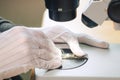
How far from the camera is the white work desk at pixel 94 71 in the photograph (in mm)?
773

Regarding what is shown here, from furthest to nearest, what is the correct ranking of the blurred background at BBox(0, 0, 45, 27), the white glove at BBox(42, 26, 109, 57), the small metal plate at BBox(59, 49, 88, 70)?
1. the blurred background at BBox(0, 0, 45, 27)
2. the white glove at BBox(42, 26, 109, 57)
3. the small metal plate at BBox(59, 49, 88, 70)

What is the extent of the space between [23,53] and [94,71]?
0.21 metres

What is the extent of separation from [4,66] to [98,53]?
0.32m

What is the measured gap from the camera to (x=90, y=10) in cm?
77

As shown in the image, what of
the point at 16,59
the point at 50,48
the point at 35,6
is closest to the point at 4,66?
the point at 16,59

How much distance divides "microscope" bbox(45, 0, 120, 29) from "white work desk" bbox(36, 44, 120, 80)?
13 cm

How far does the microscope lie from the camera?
71 cm

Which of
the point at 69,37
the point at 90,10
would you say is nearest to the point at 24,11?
the point at 69,37

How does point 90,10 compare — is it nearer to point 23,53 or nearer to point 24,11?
point 23,53

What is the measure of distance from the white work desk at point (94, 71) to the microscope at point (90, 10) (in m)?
0.13

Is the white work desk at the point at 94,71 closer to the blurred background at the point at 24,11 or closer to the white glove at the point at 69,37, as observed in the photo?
the white glove at the point at 69,37

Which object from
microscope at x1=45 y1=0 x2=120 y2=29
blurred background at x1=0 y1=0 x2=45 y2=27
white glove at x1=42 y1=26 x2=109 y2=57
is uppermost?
microscope at x1=45 y1=0 x2=120 y2=29

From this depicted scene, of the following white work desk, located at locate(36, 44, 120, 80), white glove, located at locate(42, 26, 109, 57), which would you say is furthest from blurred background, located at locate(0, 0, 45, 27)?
white work desk, located at locate(36, 44, 120, 80)

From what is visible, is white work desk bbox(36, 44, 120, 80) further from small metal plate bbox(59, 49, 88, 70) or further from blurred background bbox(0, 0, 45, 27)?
blurred background bbox(0, 0, 45, 27)
